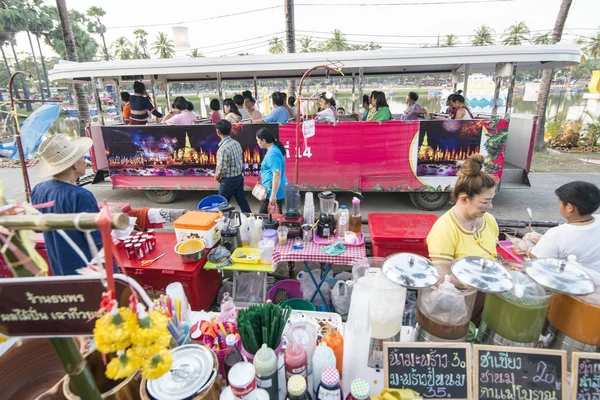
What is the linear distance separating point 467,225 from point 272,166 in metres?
2.70

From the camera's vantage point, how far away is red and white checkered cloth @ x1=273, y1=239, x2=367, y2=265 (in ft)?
10.3

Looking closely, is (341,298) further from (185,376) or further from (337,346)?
(185,376)

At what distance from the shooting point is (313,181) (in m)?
6.66

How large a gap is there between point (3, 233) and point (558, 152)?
1443 centimetres

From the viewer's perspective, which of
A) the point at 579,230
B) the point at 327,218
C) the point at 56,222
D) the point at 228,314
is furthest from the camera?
the point at 327,218

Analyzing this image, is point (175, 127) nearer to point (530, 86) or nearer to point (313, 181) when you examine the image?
point (313, 181)

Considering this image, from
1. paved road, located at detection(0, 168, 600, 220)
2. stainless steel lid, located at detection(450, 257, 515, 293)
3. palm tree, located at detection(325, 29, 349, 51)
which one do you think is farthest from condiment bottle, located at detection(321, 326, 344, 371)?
palm tree, located at detection(325, 29, 349, 51)

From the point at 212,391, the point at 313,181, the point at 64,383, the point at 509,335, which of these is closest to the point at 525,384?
the point at 509,335

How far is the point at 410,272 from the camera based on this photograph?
1623 mm

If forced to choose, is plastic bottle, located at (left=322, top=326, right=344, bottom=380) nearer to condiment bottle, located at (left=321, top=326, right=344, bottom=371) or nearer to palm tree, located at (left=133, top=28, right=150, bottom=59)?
condiment bottle, located at (left=321, top=326, right=344, bottom=371)

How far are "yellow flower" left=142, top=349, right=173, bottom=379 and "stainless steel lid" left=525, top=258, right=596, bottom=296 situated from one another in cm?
167

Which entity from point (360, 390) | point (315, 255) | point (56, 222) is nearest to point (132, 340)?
point (56, 222)

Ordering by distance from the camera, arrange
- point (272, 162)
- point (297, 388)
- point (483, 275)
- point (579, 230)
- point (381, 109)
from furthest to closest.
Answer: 1. point (381, 109)
2. point (272, 162)
3. point (579, 230)
4. point (483, 275)
5. point (297, 388)

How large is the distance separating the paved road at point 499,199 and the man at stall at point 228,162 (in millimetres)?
2231
